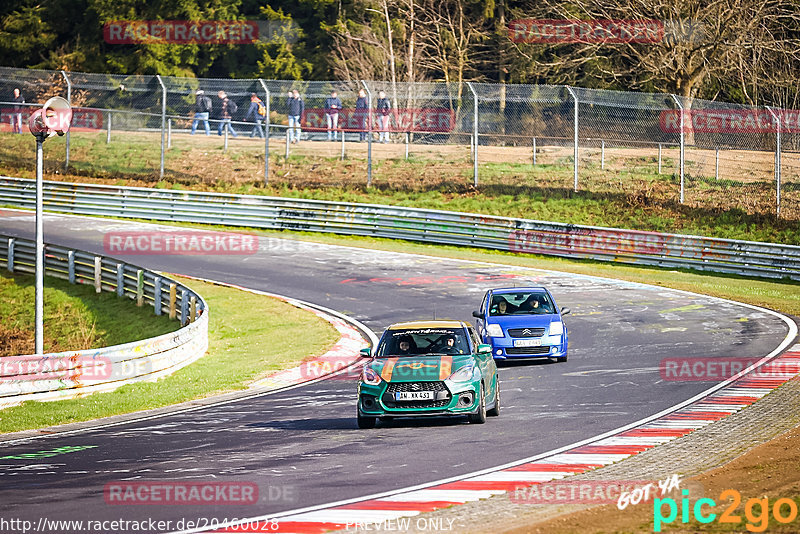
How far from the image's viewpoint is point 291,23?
65.5 meters

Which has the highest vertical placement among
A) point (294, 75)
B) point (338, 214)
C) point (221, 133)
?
point (294, 75)

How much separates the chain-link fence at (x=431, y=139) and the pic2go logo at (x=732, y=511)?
998 inches

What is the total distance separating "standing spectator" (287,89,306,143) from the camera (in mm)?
39906

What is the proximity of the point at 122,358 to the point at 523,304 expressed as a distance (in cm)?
704

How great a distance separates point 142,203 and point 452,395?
27.9 m

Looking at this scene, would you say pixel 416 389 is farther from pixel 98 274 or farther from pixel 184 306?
pixel 98 274

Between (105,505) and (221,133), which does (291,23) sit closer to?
(221,133)

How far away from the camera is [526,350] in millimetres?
18547

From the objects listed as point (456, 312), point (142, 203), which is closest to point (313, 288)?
point (456, 312)

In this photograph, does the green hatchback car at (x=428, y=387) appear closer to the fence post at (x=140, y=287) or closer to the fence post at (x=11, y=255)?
the fence post at (x=140, y=287)

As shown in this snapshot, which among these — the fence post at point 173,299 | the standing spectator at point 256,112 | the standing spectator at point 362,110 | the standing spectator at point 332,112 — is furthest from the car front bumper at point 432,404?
the standing spectator at point 256,112

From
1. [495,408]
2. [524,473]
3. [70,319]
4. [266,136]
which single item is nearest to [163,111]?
[266,136]

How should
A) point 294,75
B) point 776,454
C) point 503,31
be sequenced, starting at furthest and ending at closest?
point 294,75, point 503,31, point 776,454

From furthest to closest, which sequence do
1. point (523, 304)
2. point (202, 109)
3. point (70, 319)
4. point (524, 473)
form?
point (202, 109)
point (70, 319)
point (523, 304)
point (524, 473)
